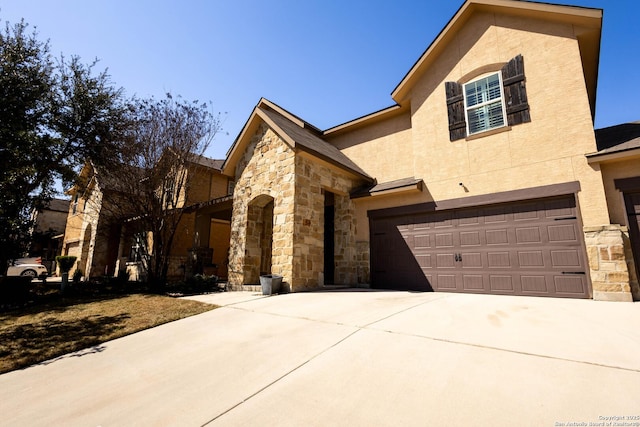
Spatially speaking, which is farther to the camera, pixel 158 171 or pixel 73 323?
pixel 158 171

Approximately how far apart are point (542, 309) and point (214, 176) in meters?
17.1

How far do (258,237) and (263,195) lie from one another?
5.92 ft

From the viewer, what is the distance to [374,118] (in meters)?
11.5

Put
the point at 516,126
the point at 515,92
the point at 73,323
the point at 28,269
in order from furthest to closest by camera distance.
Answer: the point at 28,269, the point at 515,92, the point at 516,126, the point at 73,323

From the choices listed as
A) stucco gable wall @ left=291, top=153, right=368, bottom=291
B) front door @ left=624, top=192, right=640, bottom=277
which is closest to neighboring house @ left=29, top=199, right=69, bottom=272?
stucco gable wall @ left=291, top=153, right=368, bottom=291

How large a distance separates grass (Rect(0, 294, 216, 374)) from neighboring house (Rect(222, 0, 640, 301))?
130 inches

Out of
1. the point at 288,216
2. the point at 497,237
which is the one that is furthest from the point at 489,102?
the point at 288,216

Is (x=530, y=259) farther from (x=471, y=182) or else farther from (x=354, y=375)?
(x=354, y=375)

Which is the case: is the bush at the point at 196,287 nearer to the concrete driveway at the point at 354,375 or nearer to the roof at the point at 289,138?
the roof at the point at 289,138

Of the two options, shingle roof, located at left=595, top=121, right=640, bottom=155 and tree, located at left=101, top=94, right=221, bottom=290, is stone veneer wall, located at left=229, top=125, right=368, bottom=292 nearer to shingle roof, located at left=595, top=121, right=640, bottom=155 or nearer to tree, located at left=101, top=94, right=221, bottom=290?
tree, located at left=101, top=94, right=221, bottom=290

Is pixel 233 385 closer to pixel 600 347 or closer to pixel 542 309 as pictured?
pixel 600 347

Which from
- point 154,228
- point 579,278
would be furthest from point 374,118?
point 154,228

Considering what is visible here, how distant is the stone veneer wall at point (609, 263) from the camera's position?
623 centimetres

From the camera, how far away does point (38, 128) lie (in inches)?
450
